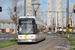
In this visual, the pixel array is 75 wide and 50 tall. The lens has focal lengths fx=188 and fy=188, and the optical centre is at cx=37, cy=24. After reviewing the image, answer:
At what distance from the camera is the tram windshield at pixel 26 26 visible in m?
21.6

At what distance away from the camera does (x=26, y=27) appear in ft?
71.3

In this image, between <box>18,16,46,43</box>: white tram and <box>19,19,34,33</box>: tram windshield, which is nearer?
<box>18,16,46,43</box>: white tram

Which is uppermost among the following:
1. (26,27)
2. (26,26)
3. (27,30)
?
(26,26)

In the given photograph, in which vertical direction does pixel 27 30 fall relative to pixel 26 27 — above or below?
below

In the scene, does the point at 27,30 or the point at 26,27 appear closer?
the point at 27,30

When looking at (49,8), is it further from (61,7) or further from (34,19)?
(34,19)

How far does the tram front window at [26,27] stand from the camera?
21.6 metres

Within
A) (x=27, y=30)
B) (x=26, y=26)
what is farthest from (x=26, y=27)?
(x=27, y=30)

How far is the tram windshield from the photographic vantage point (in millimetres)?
21594

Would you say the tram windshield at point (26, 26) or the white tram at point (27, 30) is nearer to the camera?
the white tram at point (27, 30)

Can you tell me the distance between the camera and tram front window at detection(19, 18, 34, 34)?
21.6 metres

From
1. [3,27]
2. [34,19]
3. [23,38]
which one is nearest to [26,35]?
[23,38]

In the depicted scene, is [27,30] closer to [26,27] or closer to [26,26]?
[26,27]

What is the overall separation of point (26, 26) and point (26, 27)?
12 cm
